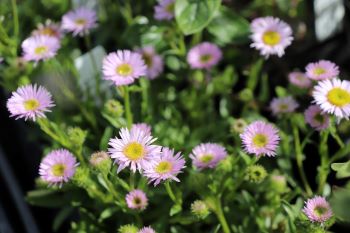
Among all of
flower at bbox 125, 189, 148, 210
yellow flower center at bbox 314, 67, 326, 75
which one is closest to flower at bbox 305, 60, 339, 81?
yellow flower center at bbox 314, 67, 326, 75

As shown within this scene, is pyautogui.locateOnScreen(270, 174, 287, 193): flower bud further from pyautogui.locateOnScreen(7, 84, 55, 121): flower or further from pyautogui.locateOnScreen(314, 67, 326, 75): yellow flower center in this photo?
pyautogui.locateOnScreen(7, 84, 55, 121): flower

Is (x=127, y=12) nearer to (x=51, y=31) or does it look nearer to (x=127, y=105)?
(x=51, y=31)

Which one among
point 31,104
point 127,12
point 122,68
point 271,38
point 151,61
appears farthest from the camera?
point 127,12

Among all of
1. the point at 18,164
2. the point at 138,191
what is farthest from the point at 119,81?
the point at 18,164

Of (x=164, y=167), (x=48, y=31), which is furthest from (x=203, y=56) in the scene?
(x=164, y=167)

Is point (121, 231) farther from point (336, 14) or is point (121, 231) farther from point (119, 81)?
point (336, 14)

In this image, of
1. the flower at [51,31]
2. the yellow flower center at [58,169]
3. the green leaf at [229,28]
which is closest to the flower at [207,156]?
the yellow flower center at [58,169]
